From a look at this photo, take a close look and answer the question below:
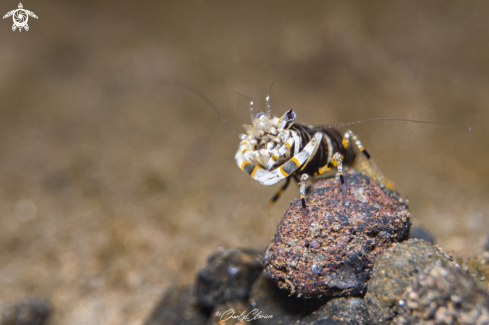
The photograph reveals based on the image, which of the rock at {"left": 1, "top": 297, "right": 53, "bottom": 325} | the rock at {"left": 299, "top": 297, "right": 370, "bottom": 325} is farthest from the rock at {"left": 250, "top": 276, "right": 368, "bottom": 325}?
the rock at {"left": 1, "top": 297, "right": 53, "bottom": 325}

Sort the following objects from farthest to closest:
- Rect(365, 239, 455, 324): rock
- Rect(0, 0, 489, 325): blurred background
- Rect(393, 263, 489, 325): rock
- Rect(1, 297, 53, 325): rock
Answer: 1. Rect(0, 0, 489, 325): blurred background
2. Rect(1, 297, 53, 325): rock
3. Rect(365, 239, 455, 324): rock
4. Rect(393, 263, 489, 325): rock

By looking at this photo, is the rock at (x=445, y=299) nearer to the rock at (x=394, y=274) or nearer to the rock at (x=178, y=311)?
the rock at (x=394, y=274)

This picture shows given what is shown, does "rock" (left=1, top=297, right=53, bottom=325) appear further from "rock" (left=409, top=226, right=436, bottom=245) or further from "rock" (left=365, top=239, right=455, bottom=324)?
"rock" (left=409, top=226, right=436, bottom=245)

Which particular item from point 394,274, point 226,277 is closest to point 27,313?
point 226,277

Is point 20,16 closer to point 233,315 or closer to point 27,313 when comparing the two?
point 27,313

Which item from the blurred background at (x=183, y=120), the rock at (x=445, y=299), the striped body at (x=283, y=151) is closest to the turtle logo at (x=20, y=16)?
the blurred background at (x=183, y=120)
